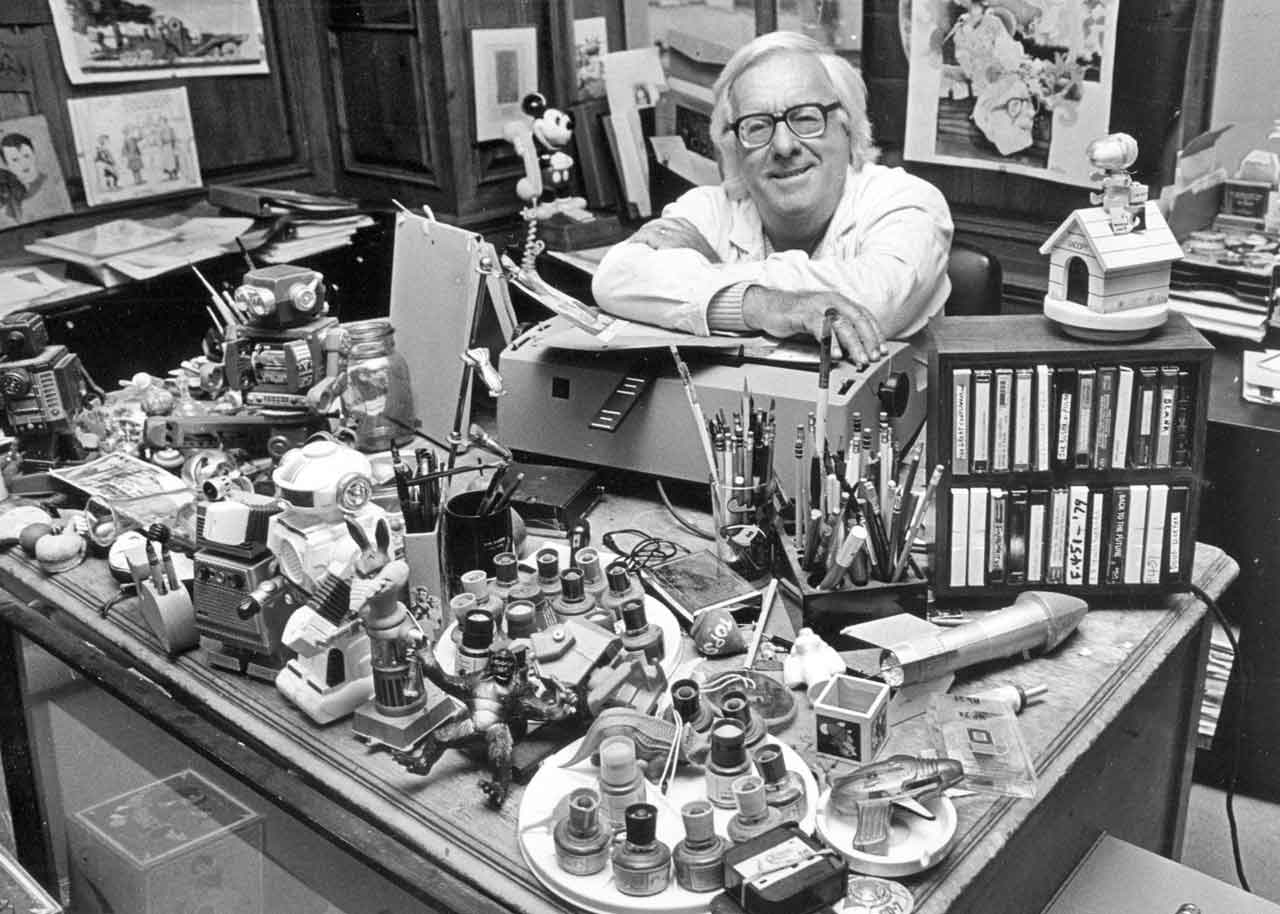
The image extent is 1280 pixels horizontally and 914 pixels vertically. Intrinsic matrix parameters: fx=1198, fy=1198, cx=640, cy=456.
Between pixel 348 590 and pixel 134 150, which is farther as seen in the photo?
pixel 134 150

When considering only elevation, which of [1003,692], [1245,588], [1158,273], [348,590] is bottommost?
[1245,588]

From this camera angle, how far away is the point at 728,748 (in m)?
0.97

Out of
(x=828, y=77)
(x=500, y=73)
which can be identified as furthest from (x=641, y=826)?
(x=500, y=73)

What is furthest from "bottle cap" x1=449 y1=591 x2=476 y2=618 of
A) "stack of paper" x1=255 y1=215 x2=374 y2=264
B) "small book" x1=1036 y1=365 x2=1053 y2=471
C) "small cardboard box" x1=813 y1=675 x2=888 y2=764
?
"stack of paper" x1=255 y1=215 x2=374 y2=264

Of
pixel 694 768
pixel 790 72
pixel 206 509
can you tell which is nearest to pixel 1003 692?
pixel 694 768

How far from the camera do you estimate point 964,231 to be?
2.64 m

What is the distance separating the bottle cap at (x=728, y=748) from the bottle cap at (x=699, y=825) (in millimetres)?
65

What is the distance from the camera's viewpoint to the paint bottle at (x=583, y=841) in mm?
922

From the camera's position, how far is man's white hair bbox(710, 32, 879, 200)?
6.92 feet

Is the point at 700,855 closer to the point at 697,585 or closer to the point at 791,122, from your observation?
the point at 697,585

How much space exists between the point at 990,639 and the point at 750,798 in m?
0.38

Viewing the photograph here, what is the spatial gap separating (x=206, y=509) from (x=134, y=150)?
76.2 inches

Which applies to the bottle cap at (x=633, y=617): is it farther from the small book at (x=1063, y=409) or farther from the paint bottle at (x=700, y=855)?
the small book at (x=1063, y=409)

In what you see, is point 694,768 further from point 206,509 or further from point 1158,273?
point 1158,273
